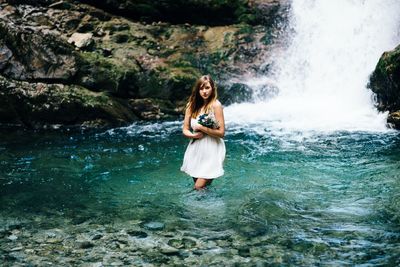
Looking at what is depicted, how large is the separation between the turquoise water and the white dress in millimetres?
455

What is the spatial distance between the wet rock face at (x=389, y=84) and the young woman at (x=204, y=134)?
7133mm

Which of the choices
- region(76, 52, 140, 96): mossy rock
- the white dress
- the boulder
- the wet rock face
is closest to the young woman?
the white dress

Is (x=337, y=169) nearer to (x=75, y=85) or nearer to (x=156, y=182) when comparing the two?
(x=156, y=182)

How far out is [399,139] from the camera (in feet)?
36.2

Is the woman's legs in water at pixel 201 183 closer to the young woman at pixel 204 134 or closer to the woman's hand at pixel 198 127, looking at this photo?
the young woman at pixel 204 134

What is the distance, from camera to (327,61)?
59.2 ft

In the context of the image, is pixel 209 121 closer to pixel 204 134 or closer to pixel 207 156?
pixel 204 134

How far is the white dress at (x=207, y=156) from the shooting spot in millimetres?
6902

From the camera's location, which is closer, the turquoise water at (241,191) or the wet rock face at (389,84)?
the turquoise water at (241,191)

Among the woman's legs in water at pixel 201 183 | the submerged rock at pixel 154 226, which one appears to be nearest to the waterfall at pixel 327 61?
the woman's legs in water at pixel 201 183

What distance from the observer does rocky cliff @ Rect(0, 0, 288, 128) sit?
13.5m

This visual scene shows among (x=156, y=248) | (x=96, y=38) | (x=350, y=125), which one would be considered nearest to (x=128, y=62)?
(x=96, y=38)

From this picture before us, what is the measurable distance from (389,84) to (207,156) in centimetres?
817

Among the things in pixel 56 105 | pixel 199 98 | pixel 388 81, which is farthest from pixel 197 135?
pixel 388 81
